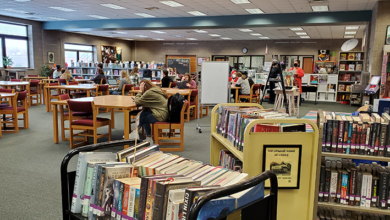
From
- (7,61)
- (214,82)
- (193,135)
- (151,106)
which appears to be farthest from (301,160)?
(7,61)

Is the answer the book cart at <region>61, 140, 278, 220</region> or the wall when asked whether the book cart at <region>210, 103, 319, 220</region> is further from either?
the wall

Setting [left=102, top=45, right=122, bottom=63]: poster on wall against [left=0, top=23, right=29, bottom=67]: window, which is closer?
A: [left=0, top=23, right=29, bottom=67]: window

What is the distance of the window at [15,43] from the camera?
509 inches

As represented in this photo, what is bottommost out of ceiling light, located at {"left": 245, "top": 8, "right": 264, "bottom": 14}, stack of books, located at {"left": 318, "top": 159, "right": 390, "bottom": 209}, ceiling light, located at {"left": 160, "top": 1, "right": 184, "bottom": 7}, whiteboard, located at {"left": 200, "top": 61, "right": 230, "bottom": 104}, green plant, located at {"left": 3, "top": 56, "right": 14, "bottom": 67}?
stack of books, located at {"left": 318, "top": 159, "right": 390, "bottom": 209}

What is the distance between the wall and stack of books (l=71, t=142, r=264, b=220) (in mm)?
18379

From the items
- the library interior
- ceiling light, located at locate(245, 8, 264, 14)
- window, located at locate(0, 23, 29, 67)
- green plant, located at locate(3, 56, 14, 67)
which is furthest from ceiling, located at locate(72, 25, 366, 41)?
green plant, located at locate(3, 56, 14, 67)

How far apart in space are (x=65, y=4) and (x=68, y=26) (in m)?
4.03

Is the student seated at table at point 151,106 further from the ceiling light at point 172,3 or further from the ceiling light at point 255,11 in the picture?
the ceiling light at point 255,11

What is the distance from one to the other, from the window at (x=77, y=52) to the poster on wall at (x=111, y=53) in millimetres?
805

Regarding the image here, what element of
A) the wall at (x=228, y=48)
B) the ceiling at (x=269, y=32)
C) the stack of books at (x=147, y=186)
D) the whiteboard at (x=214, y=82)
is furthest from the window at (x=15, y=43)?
the stack of books at (x=147, y=186)

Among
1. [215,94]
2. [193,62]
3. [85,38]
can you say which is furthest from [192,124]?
[193,62]

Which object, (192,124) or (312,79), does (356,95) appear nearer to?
(312,79)

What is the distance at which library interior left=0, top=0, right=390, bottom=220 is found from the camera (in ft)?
4.33

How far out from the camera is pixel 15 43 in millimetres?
13367
